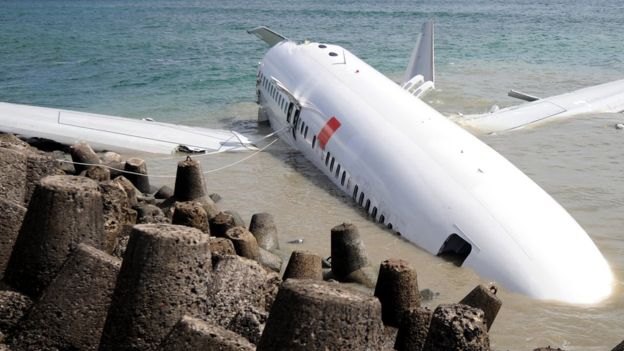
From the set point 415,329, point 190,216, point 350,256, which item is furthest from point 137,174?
point 415,329

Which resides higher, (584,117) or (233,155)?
(584,117)

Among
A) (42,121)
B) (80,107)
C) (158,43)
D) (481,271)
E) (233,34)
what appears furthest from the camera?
(233,34)

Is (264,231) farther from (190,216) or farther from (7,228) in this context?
(7,228)

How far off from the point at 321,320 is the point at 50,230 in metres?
3.64

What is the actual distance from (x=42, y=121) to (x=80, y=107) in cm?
1274

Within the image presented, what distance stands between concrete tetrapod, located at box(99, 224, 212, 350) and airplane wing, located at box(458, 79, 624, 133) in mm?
20973

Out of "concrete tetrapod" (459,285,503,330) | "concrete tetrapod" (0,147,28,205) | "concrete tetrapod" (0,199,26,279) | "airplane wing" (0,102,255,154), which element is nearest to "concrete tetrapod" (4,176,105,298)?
"concrete tetrapod" (0,199,26,279)

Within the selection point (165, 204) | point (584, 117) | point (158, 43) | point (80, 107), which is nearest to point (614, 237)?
point (165, 204)

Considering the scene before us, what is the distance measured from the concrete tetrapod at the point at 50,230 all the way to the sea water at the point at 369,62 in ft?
20.4

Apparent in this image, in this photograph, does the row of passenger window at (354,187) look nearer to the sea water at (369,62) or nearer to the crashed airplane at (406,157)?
the crashed airplane at (406,157)

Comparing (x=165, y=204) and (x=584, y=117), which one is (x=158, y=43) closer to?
(x=584, y=117)

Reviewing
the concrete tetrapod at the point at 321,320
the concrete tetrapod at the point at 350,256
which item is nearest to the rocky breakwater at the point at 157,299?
the concrete tetrapod at the point at 321,320

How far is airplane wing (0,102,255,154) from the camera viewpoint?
22.1 metres

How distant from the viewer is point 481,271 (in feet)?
44.6
